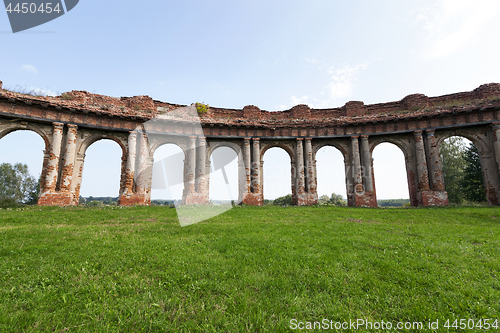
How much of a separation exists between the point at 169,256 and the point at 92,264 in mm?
1555

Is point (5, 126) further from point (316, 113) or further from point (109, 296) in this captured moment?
point (316, 113)

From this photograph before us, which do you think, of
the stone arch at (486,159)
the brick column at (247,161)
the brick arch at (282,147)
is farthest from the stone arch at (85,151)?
the stone arch at (486,159)

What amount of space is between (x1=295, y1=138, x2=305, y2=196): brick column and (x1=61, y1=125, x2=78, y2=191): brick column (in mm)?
19826

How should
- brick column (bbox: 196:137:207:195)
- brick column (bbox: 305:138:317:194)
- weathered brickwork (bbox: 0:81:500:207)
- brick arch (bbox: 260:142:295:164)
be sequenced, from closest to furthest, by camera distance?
weathered brickwork (bbox: 0:81:500:207)
brick column (bbox: 196:137:207:195)
brick column (bbox: 305:138:317:194)
brick arch (bbox: 260:142:295:164)

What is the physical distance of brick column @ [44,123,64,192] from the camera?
1712 centimetres

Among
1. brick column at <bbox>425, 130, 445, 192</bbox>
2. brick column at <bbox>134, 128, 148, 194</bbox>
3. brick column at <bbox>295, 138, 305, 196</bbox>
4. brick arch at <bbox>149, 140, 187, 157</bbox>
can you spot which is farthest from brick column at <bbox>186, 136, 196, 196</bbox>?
brick column at <bbox>425, 130, 445, 192</bbox>

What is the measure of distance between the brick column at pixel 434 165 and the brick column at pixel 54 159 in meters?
31.7

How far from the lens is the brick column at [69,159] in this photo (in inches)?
704


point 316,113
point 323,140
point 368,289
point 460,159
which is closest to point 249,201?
point 323,140

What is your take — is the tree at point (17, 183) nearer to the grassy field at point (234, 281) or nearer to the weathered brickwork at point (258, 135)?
the weathered brickwork at point (258, 135)

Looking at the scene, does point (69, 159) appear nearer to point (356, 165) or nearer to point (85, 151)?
point (85, 151)

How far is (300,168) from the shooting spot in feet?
73.5

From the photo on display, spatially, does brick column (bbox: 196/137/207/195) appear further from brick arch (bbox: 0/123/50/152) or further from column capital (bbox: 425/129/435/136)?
column capital (bbox: 425/129/435/136)

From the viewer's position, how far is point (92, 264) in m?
4.77
